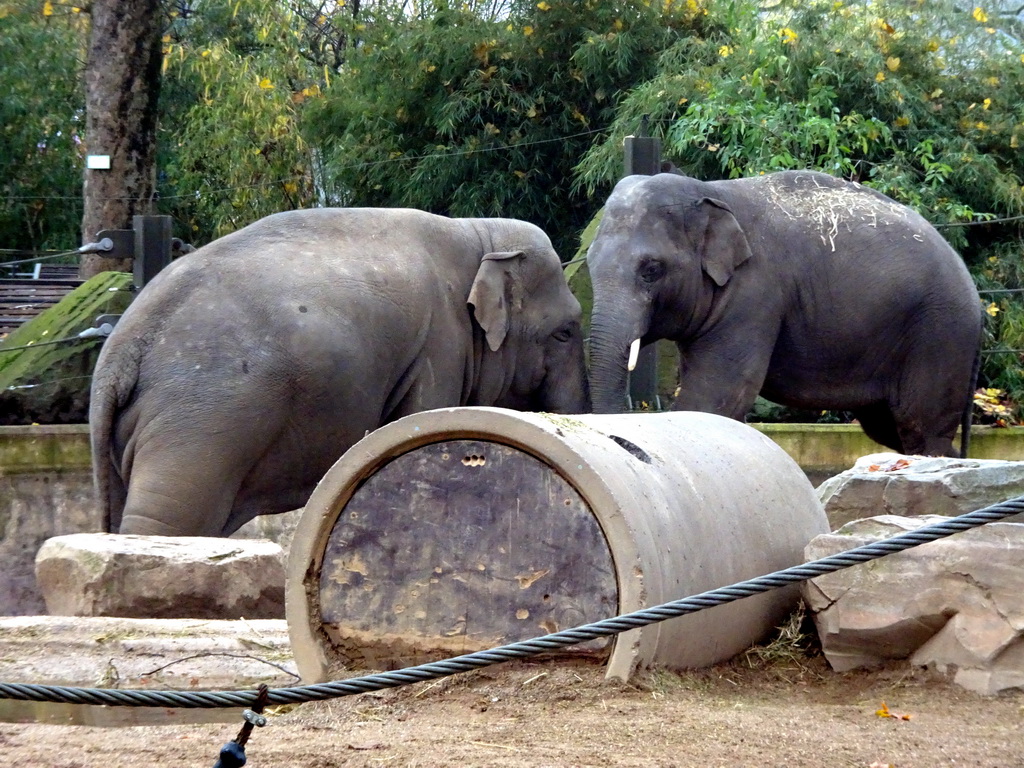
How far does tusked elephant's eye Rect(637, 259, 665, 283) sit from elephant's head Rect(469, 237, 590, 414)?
2.00ft

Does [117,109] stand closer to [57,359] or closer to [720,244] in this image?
[57,359]

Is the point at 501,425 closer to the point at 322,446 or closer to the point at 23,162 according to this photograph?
the point at 322,446

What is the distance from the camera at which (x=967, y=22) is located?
13328mm

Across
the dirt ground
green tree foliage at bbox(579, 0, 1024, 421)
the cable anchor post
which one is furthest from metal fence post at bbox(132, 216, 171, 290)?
the cable anchor post

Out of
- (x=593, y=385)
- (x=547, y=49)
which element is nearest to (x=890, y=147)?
(x=547, y=49)

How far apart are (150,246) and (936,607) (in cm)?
575

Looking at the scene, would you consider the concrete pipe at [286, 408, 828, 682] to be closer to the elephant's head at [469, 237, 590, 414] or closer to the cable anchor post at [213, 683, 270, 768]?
the cable anchor post at [213, 683, 270, 768]

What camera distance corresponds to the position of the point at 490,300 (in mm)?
7477

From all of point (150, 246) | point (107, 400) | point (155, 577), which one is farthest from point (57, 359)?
point (155, 577)

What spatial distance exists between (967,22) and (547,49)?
394 cm

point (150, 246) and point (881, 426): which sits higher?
point (150, 246)

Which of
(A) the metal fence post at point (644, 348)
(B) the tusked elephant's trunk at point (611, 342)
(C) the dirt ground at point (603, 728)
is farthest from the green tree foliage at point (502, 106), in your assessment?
(C) the dirt ground at point (603, 728)

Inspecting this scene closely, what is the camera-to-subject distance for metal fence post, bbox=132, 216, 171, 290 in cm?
861

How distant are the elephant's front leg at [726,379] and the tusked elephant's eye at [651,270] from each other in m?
0.43
